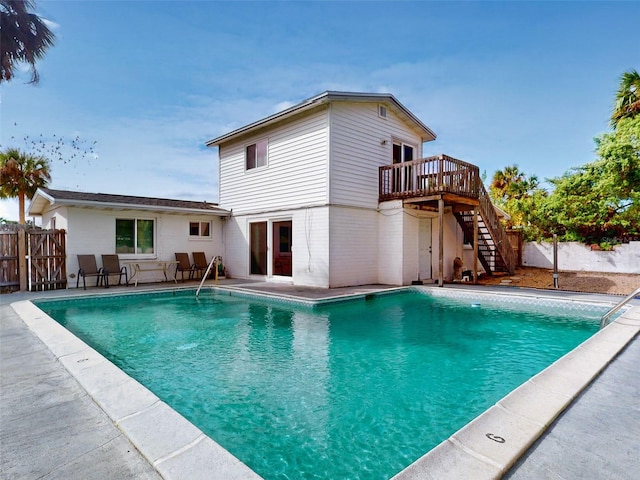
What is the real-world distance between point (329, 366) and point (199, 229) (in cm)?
1040

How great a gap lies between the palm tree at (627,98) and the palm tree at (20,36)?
1830 cm

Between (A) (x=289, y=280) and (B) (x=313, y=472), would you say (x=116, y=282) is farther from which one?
(B) (x=313, y=472)

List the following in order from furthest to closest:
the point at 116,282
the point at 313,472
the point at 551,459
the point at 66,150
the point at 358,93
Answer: the point at 66,150, the point at 116,282, the point at 358,93, the point at 313,472, the point at 551,459

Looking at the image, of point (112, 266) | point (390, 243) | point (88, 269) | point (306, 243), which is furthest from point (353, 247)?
point (88, 269)

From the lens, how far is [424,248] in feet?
39.3

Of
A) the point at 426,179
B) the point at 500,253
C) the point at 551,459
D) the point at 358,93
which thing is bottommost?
the point at 551,459

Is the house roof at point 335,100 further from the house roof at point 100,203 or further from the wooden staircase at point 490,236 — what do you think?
the wooden staircase at point 490,236

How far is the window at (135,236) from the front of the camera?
11.4m

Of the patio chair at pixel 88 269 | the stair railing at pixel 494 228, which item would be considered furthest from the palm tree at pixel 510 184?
the patio chair at pixel 88 269

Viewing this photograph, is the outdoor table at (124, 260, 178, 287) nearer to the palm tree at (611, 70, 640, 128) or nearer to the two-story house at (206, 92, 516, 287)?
the two-story house at (206, 92, 516, 287)

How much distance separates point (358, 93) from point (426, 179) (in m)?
3.39

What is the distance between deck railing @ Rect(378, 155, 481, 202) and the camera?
10.3m

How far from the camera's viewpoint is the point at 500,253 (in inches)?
495

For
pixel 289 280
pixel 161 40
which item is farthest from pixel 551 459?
pixel 161 40
